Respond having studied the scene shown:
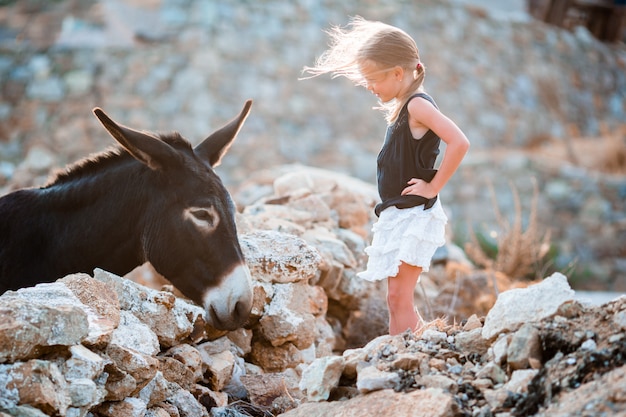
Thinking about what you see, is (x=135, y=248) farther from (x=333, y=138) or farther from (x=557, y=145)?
(x=557, y=145)

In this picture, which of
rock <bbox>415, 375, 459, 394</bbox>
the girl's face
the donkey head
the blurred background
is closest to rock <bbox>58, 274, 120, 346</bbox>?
the donkey head

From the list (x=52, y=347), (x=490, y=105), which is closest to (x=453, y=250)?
(x=52, y=347)

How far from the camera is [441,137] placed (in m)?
3.28

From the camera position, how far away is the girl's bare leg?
3.44 meters

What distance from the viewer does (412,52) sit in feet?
11.0

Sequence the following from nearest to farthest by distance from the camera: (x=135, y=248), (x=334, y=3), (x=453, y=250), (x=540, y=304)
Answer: (x=540, y=304) → (x=135, y=248) → (x=453, y=250) → (x=334, y=3)

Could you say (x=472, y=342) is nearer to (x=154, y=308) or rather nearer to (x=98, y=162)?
(x=154, y=308)

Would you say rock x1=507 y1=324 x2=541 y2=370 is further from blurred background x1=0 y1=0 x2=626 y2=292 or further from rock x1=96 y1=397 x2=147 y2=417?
blurred background x1=0 y1=0 x2=626 y2=292

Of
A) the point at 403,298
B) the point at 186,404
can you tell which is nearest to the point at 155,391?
the point at 186,404

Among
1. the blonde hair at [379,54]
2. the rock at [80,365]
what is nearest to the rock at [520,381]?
the blonde hair at [379,54]

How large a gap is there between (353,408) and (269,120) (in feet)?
32.4

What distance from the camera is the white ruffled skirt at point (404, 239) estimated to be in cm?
334

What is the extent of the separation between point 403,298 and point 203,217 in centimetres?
115

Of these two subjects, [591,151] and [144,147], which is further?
[591,151]
